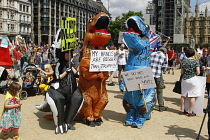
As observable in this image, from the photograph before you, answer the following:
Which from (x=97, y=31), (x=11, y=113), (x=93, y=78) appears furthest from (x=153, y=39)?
(x=11, y=113)

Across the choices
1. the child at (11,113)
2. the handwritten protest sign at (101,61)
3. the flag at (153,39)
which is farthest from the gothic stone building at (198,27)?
the child at (11,113)

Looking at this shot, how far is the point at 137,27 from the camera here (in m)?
5.11

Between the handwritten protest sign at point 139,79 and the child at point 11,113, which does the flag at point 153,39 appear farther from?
the child at point 11,113

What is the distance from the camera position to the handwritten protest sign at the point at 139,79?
4.92 metres

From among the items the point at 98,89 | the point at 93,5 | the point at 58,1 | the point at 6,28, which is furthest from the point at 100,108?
the point at 93,5

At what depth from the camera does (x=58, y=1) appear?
217 ft

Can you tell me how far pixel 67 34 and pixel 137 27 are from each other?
5.03 feet

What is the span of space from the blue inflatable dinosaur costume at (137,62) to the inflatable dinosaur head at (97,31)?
47 cm

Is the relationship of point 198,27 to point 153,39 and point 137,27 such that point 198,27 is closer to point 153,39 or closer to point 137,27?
point 153,39

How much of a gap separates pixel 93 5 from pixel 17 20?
3418 centimetres

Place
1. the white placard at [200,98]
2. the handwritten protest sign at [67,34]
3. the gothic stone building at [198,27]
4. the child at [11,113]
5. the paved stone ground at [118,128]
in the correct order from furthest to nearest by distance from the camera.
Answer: the gothic stone building at [198,27] < the white placard at [200,98] < the handwritten protest sign at [67,34] < the paved stone ground at [118,128] < the child at [11,113]

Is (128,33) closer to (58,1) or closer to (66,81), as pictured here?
(66,81)

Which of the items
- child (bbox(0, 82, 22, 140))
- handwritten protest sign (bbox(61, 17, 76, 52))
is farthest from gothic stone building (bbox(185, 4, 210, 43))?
child (bbox(0, 82, 22, 140))

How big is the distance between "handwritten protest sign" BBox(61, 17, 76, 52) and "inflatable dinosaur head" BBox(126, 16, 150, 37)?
1.25 meters
